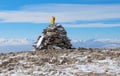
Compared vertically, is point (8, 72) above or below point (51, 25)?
below

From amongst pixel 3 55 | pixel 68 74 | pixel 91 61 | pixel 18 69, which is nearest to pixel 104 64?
pixel 91 61

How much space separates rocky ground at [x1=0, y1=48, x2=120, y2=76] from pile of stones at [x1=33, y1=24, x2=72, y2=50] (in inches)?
86.4

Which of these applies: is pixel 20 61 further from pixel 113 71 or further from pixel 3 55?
pixel 113 71

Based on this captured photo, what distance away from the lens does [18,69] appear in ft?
77.2

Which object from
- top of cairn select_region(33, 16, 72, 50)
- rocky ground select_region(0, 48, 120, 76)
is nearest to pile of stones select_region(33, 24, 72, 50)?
top of cairn select_region(33, 16, 72, 50)

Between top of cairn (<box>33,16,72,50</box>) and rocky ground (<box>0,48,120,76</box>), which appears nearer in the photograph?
rocky ground (<box>0,48,120,76</box>)

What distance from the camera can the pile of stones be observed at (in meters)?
29.1

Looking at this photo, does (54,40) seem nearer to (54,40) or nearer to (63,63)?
(54,40)

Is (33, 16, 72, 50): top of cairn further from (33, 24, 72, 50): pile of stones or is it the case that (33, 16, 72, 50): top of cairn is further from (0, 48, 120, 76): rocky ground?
(0, 48, 120, 76): rocky ground

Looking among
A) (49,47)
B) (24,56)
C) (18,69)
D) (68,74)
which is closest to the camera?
(68,74)

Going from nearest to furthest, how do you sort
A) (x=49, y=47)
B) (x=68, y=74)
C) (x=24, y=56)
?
(x=68, y=74) < (x=24, y=56) < (x=49, y=47)

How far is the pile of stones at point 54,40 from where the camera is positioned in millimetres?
29094

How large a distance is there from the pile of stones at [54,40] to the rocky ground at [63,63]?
86.4 inches

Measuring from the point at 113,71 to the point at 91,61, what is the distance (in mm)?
2178
